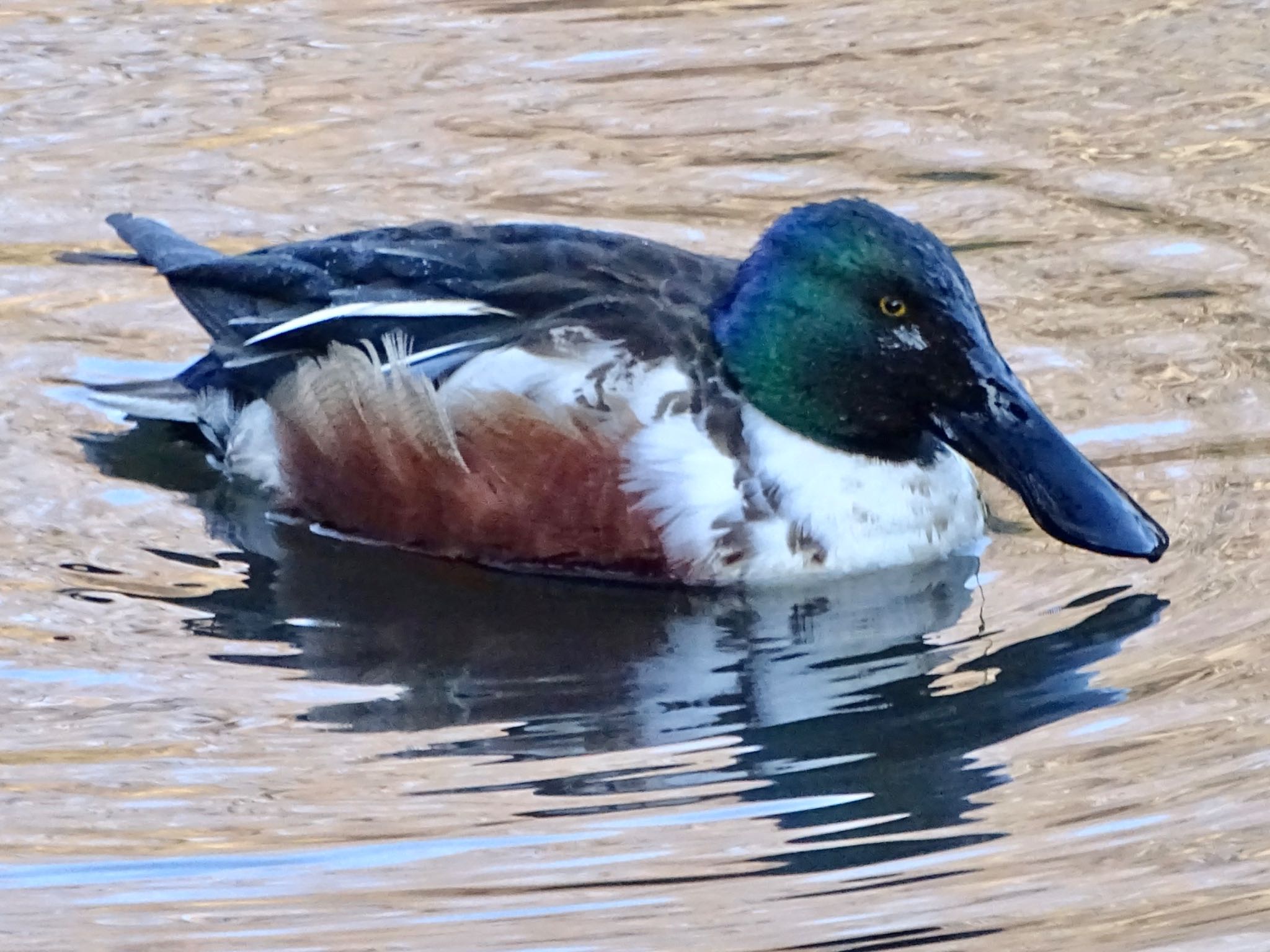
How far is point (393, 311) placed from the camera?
5348 mm

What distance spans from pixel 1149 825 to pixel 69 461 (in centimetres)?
319

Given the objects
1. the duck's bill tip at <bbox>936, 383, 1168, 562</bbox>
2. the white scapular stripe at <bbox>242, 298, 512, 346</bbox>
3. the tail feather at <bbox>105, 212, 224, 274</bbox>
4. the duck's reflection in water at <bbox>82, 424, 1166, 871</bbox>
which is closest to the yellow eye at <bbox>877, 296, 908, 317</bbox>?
the duck's bill tip at <bbox>936, 383, 1168, 562</bbox>

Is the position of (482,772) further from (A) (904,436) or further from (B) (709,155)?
(B) (709,155)

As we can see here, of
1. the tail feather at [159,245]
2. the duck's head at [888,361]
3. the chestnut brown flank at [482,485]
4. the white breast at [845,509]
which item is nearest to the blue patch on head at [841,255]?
the duck's head at [888,361]

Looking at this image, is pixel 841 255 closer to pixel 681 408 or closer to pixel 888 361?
pixel 888 361

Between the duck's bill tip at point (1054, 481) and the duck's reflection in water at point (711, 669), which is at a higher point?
the duck's bill tip at point (1054, 481)

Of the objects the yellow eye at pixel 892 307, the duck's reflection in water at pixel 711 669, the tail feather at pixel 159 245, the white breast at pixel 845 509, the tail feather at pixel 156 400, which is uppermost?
the tail feather at pixel 159 245

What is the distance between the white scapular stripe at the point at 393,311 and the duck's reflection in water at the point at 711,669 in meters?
0.53

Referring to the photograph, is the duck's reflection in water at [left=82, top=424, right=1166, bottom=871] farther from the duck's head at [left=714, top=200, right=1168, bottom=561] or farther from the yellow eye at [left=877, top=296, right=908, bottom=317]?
the yellow eye at [left=877, top=296, right=908, bottom=317]

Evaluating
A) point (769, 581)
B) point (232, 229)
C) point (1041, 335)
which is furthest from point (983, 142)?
point (769, 581)

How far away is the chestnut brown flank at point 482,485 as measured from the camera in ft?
16.6

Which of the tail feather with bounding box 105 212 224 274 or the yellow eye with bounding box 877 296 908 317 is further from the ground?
the tail feather with bounding box 105 212 224 274

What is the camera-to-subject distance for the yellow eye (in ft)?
16.6

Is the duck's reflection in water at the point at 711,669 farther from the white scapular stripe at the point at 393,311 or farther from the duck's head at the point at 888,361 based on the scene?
the white scapular stripe at the point at 393,311
